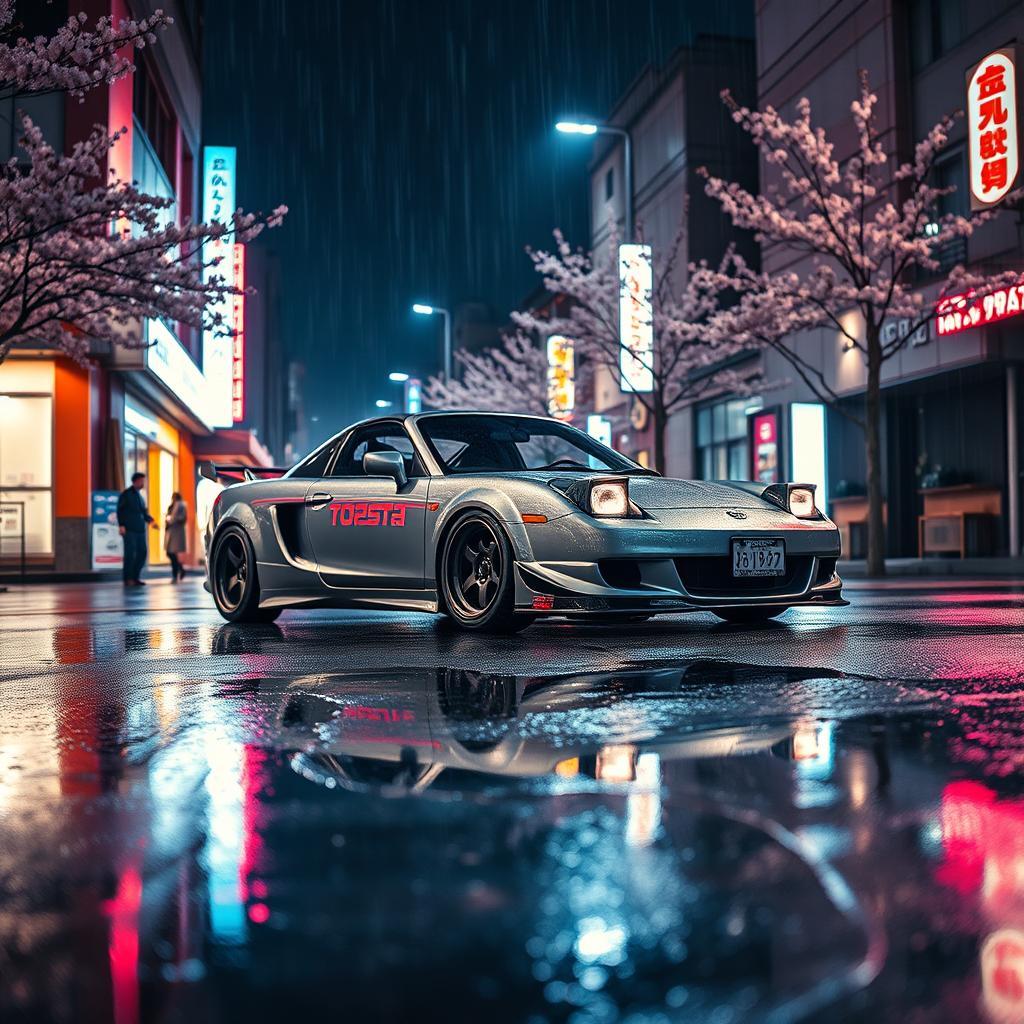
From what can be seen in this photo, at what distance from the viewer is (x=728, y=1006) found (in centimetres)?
156

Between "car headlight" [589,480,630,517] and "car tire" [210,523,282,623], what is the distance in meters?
2.73

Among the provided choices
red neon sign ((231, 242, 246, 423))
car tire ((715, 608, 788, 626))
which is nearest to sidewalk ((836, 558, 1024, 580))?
car tire ((715, 608, 788, 626))

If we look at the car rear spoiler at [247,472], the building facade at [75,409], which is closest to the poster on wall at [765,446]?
the building facade at [75,409]

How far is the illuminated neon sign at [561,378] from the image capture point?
4188cm

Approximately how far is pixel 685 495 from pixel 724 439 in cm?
2919

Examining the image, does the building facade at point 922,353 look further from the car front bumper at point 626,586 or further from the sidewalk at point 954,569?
the car front bumper at point 626,586

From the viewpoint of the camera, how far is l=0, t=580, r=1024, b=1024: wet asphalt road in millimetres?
1641

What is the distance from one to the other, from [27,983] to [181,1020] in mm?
264

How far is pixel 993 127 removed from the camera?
67.2 feet

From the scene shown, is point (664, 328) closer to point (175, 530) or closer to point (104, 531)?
point (175, 530)

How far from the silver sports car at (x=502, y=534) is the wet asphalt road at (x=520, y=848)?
182cm

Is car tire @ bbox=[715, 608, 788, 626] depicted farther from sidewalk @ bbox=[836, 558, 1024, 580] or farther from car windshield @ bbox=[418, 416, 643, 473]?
sidewalk @ bbox=[836, 558, 1024, 580]

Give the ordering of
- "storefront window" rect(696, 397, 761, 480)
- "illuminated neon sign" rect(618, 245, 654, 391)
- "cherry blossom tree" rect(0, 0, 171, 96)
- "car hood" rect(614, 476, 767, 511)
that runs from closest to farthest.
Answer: "car hood" rect(614, 476, 767, 511), "cherry blossom tree" rect(0, 0, 171, 96), "illuminated neon sign" rect(618, 245, 654, 391), "storefront window" rect(696, 397, 761, 480)

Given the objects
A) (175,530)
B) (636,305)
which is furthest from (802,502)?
(636,305)
